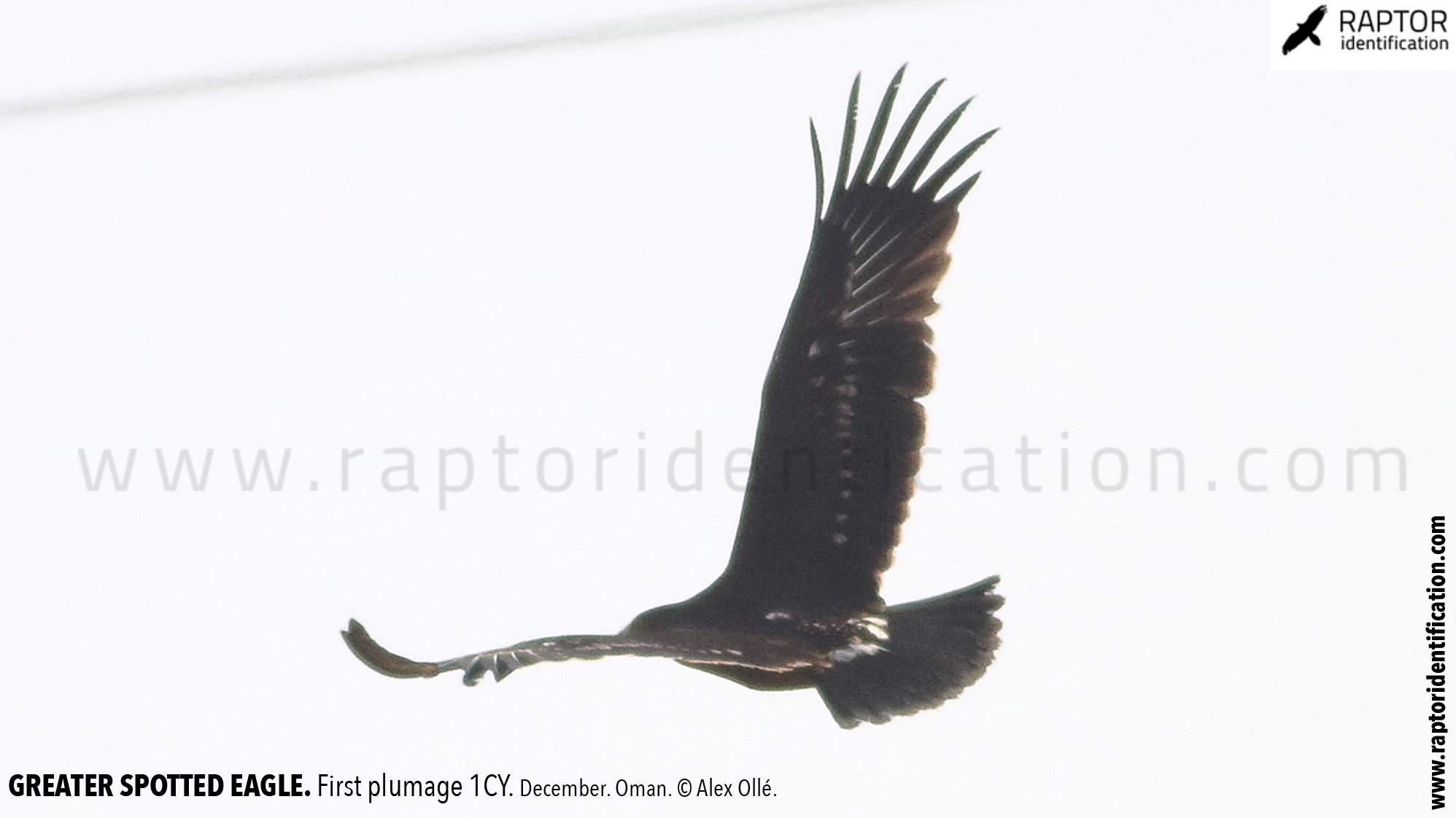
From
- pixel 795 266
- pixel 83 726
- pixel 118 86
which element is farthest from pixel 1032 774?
pixel 118 86

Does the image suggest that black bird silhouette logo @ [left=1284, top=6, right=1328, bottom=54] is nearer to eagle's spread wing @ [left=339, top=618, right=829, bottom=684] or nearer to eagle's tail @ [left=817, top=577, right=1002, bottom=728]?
eagle's tail @ [left=817, top=577, right=1002, bottom=728]

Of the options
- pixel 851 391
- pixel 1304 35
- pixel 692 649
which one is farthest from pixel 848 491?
pixel 1304 35

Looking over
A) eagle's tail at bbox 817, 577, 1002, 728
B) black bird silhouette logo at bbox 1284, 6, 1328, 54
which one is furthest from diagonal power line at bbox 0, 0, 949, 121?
eagle's tail at bbox 817, 577, 1002, 728

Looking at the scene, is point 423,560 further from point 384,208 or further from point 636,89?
point 636,89

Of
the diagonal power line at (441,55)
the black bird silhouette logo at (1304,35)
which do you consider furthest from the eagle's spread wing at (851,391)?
the black bird silhouette logo at (1304,35)

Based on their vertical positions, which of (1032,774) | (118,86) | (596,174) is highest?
(118,86)

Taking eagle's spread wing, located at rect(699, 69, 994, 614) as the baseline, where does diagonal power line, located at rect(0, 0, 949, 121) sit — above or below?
above

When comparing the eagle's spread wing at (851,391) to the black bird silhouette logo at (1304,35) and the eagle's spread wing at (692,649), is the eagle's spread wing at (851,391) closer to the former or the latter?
the eagle's spread wing at (692,649)
